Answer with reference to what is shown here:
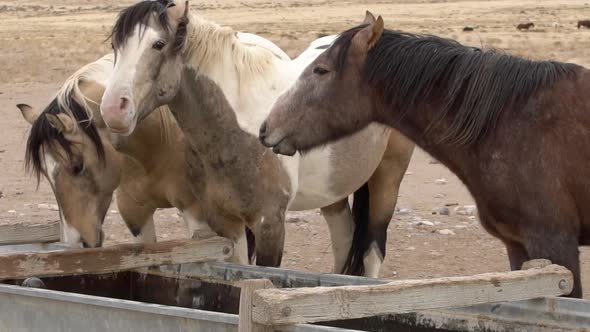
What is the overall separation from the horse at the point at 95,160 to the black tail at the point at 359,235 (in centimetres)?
159

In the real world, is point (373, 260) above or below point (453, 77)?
below

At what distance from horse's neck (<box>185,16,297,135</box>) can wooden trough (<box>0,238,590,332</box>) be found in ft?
2.88

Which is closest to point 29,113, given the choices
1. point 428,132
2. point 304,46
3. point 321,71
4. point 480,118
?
point 321,71

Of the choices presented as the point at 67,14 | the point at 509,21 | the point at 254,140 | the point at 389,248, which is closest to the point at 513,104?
the point at 254,140

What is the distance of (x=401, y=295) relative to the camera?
4066mm

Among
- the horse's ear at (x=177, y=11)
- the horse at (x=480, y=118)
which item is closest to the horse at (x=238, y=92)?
the horse's ear at (x=177, y=11)

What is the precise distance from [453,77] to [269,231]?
1.40 meters

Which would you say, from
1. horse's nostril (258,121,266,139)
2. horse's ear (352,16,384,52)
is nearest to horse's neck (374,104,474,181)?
horse's ear (352,16,384,52)

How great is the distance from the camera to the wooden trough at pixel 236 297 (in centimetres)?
388

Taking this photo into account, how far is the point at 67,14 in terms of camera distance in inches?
1853

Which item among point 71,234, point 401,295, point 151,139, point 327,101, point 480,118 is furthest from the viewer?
point 151,139

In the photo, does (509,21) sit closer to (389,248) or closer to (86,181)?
(389,248)

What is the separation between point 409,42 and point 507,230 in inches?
41.1

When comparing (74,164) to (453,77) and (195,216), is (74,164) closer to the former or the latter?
(195,216)
